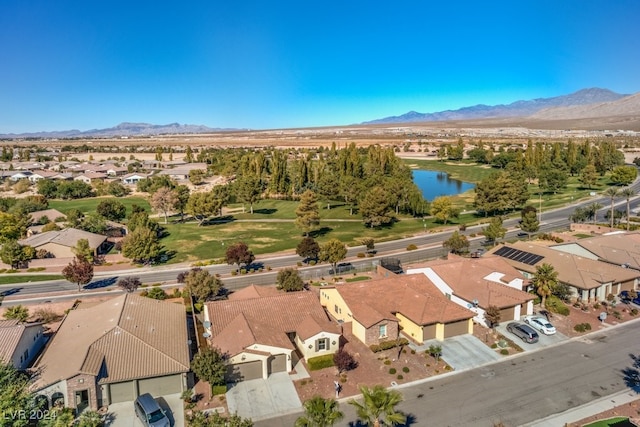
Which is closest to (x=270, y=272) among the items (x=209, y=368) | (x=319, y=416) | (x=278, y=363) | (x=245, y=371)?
(x=278, y=363)

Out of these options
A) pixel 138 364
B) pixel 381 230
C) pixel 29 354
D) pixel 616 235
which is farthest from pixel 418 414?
pixel 381 230

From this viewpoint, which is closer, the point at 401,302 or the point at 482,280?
the point at 401,302

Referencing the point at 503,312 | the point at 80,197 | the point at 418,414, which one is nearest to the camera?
the point at 418,414

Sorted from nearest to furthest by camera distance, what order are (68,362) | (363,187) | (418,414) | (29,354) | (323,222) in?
(418,414), (68,362), (29,354), (323,222), (363,187)

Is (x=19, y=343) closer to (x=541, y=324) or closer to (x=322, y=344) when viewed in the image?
(x=322, y=344)

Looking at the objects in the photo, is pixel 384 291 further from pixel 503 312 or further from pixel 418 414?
pixel 418 414

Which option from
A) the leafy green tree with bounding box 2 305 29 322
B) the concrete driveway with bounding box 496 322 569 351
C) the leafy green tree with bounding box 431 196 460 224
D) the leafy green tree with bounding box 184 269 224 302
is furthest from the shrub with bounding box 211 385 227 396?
the leafy green tree with bounding box 431 196 460 224
